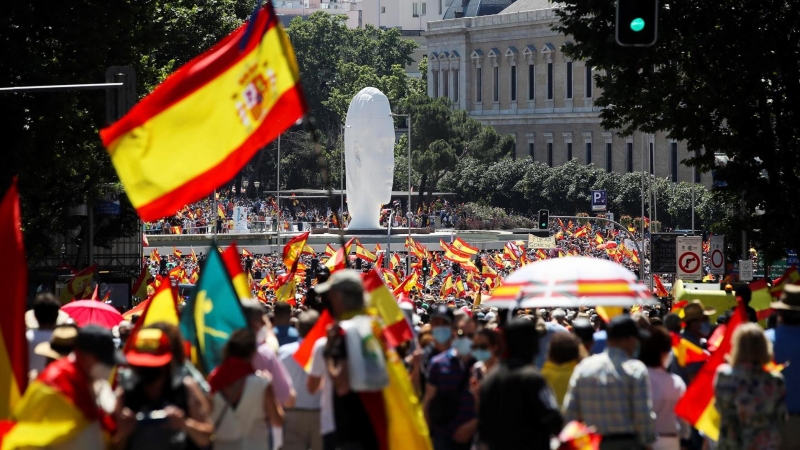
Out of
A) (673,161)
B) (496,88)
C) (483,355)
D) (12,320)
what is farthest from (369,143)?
(496,88)

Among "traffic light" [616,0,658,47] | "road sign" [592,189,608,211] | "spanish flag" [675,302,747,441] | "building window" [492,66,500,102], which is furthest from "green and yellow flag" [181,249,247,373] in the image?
"building window" [492,66,500,102]

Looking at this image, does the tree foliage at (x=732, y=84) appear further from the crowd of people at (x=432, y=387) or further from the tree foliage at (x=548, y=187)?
the tree foliage at (x=548, y=187)

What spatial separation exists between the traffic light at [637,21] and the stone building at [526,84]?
97611mm

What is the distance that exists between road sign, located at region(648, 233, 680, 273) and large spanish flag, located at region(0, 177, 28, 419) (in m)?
32.6

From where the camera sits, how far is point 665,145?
106938 mm

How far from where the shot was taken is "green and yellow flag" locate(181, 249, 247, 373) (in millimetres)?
Answer: 9125

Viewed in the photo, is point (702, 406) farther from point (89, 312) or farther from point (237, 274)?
point (89, 312)

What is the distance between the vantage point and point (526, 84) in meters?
122

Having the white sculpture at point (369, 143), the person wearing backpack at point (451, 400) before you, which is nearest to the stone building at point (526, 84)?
the white sculpture at point (369, 143)

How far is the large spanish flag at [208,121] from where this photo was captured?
9844mm

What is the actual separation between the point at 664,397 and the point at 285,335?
3088 millimetres

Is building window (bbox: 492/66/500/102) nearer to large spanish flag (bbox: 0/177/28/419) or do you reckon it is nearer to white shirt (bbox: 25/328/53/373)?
white shirt (bbox: 25/328/53/373)

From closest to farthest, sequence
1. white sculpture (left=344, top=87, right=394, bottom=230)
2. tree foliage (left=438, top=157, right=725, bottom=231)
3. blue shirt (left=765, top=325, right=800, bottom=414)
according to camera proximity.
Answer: blue shirt (left=765, top=325, right=800, bottom=414)
white sculpture (left=344, top=87, right=394, bottom=230)
tree foliage (left=438, top=157, right=725, bottom=231)

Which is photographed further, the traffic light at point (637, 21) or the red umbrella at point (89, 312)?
Result: the traffic light at point (637, 21)
